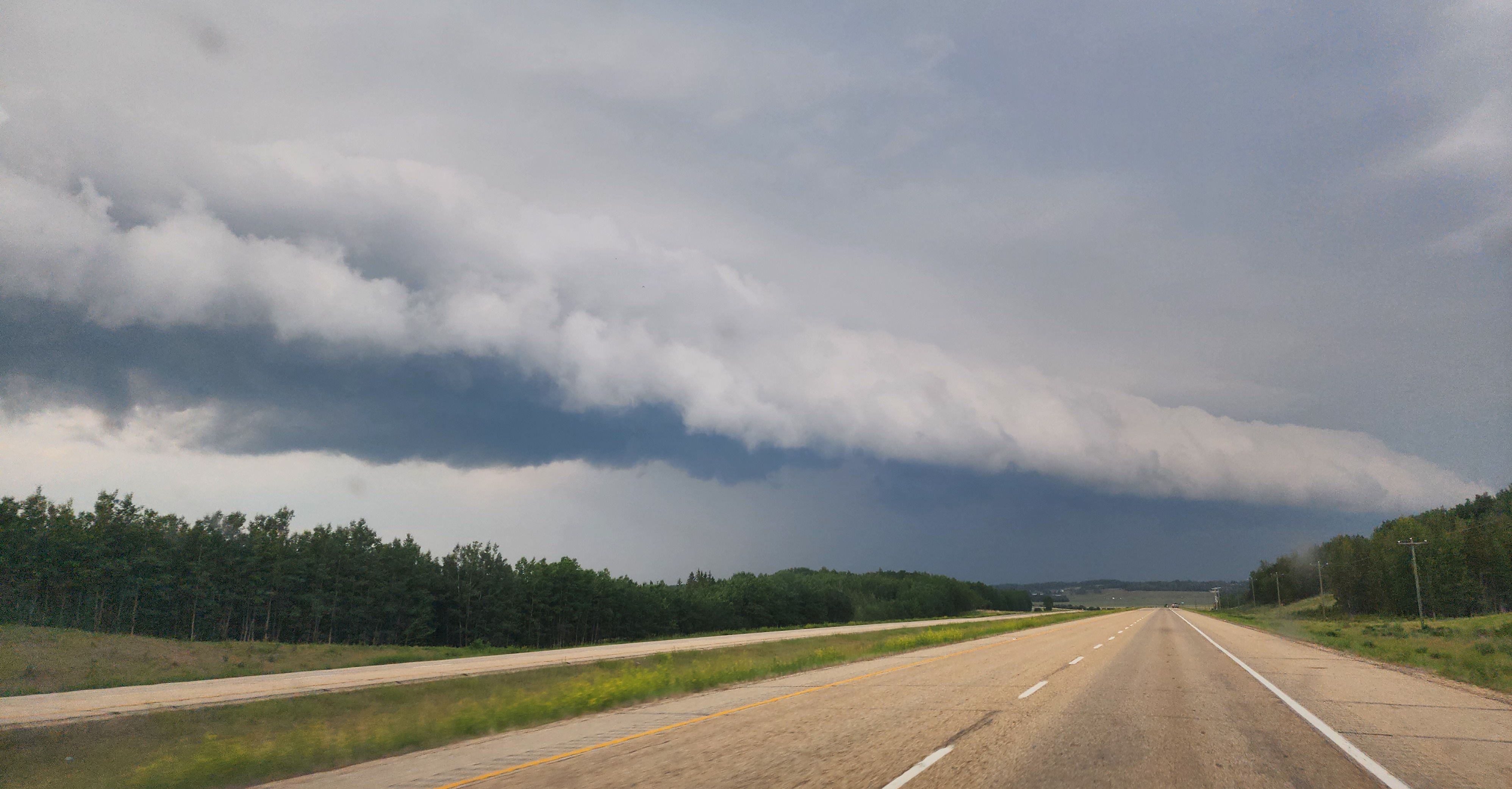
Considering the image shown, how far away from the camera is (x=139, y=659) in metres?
43.8

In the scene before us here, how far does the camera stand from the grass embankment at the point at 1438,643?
65.8ft

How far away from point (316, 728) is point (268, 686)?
44.8 ft

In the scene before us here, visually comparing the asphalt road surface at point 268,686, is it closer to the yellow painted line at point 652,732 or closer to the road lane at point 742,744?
the road lane at point 742,744

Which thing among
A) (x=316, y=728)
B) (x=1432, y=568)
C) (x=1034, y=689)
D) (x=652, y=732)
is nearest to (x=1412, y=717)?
(x=1034, y=689)

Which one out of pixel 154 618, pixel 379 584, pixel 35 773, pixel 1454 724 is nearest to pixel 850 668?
pixel 1454 724

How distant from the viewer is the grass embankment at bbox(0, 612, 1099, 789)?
1127 centimetres

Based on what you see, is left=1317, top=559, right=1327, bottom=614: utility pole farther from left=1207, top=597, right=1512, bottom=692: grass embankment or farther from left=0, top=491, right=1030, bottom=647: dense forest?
left=0, top=491, right=1030, bottom=647: dense forest

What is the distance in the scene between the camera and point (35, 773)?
1343 centimetres

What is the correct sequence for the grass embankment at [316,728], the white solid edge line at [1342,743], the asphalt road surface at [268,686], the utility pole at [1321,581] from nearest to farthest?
the white solid edge line at [1342,743]
the grass embankment at [316,728]
the asphalt road surface at [268,686]
the utility pole at [1321,581]

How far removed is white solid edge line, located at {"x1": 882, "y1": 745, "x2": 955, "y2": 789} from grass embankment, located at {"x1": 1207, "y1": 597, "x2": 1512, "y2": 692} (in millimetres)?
15582

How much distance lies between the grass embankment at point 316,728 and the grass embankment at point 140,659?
13439 mm

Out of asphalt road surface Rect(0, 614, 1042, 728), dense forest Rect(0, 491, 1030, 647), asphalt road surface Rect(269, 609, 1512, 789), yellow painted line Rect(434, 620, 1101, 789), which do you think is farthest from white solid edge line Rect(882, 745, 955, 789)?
dense forest Rect(0, 491, 1030, 647)

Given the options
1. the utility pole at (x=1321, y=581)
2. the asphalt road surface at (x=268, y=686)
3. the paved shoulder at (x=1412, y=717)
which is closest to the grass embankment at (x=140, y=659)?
the asphalt road surface at (x=268, y=686)

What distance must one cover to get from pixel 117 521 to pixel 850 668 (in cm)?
9706
